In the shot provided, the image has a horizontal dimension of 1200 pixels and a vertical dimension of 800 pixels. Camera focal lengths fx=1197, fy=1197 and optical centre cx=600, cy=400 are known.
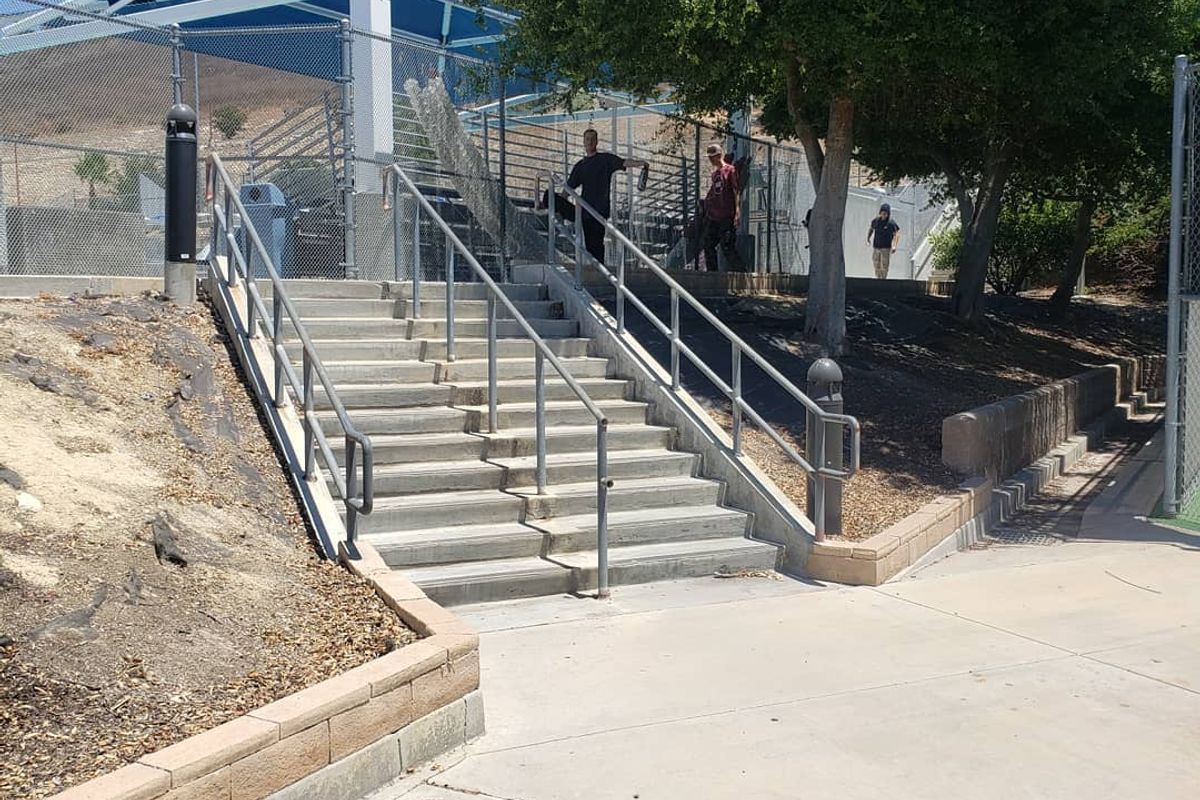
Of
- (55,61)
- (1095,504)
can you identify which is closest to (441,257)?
(55,61)

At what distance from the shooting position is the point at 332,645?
199 inches

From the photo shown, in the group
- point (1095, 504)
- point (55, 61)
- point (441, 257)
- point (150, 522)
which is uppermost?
point (55, 61)

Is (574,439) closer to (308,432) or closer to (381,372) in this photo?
(381,372)

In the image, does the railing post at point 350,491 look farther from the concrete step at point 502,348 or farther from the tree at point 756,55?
the tree at point 756,55

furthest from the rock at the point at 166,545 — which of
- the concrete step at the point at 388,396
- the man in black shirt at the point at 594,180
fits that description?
the man in black shirt at the point at 594,180

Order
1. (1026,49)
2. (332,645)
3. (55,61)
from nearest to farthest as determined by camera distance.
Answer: (332,645) < (55,61) < (1026,49)

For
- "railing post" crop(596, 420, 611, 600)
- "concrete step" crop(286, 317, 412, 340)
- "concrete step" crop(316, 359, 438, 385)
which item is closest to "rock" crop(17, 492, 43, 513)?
"railing post" crop(596, 420, 611, 600)

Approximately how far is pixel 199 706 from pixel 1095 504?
8.68m

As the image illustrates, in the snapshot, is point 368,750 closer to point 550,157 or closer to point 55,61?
point 55,61

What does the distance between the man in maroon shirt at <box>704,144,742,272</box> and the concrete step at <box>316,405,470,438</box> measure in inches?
286

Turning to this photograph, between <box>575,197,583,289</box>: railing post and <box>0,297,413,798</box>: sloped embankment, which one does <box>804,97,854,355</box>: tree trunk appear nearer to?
<box>575,197,583,289</box>: railing post

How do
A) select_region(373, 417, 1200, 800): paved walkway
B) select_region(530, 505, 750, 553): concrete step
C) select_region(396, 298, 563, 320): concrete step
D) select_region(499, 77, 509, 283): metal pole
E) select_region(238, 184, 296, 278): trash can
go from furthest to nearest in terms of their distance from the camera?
1. select_region(499, 77, 509, 283): metal pole
2. select_region(238, 184, 296, 278): trash can
3. select_region(396, 298, 563, 320): concrete step
4. select_region(530, 505, 750, 553): concrete step
5. select_region(373, 417, 1200, 800): paved walkway

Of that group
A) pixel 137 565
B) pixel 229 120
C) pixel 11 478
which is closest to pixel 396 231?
pixel 229 120

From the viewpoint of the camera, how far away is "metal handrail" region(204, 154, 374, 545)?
609cm
